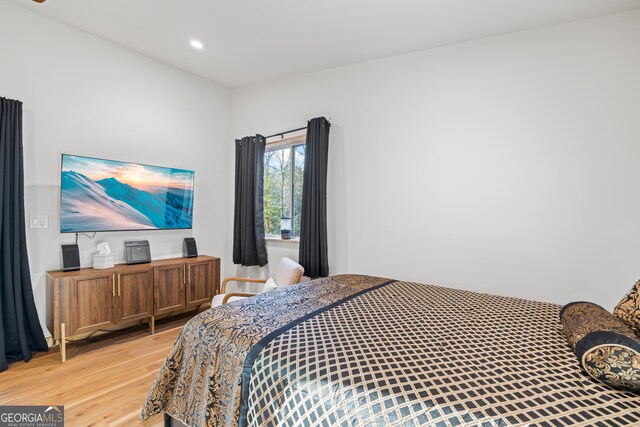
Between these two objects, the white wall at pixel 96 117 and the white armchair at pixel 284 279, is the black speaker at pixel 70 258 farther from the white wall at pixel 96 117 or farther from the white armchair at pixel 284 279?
the white armchair at pixel 284 279

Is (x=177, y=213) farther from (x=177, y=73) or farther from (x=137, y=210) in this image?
(x=177, y=73)

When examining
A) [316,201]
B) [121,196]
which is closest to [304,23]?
[316,201]

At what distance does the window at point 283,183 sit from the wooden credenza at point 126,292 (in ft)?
2.98

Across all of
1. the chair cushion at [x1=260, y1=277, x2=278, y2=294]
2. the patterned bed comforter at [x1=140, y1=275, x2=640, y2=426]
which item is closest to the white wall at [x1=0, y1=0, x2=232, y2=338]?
the chair cushion at [x1=260, y1=277, x2=278, y2=294]

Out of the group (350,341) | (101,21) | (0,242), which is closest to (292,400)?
(350,341)

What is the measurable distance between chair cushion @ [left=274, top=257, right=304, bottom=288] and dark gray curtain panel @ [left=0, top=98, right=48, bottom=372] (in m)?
2.11

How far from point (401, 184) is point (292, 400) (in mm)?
2420

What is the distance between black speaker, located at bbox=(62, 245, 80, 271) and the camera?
9.20 feet

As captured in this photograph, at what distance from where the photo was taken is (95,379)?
7.70 ft

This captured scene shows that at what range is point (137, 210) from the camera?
3.36 metres

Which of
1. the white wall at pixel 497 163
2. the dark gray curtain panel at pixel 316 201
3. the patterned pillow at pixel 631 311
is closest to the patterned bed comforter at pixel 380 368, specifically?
the patterned pillow at pixel 631 311

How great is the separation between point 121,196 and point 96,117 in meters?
0.81

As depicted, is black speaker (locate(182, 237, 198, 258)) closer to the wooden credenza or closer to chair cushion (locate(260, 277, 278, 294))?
the wooden credenza

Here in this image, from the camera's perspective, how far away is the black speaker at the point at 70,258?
2.80 meters
